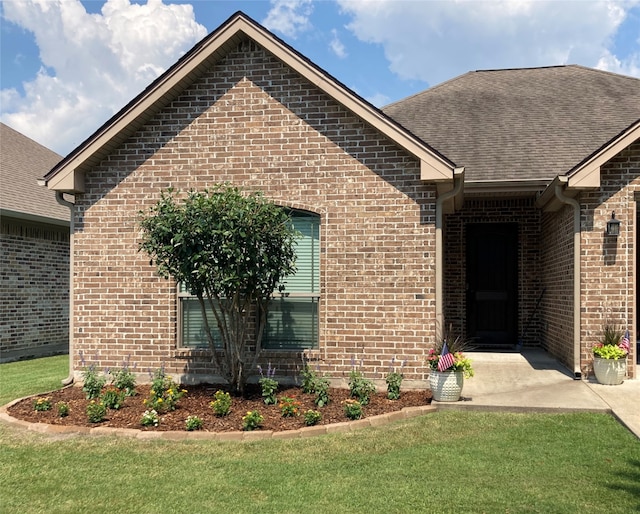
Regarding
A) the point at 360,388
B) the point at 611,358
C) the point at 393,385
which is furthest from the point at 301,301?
the point at 611,358

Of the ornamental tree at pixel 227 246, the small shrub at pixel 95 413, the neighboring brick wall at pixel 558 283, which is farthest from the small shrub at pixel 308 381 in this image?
the neighboring brick wall at pixel 558 283

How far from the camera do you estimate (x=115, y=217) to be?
8.73 meters

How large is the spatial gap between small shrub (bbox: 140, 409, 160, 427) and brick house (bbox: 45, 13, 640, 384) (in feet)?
6.51

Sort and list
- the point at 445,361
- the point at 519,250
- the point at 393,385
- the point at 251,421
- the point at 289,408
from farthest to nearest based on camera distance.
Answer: the point at 519,250, the point at 393,385, the point at 445,361, the point at 289,408, the point at 251,421

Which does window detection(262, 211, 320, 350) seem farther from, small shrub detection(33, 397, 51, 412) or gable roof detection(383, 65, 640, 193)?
gable roof detection(383, 65, 640, 193)

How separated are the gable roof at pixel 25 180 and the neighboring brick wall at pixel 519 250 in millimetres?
9644

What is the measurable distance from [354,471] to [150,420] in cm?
269

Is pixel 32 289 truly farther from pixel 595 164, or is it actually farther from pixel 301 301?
pixel 595 164

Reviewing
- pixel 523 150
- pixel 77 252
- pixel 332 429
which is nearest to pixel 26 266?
pixel 77 252

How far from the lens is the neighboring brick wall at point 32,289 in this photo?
1316 cm

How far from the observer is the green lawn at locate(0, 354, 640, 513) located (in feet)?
14.3

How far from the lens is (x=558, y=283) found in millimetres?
10148

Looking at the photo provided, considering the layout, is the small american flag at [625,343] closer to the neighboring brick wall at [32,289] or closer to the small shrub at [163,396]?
the small shrub at [163,396]

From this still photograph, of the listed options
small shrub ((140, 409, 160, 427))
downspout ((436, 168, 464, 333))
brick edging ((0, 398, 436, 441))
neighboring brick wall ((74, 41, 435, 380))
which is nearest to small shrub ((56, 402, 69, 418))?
brick edging ((0, 398, 436, 441))
